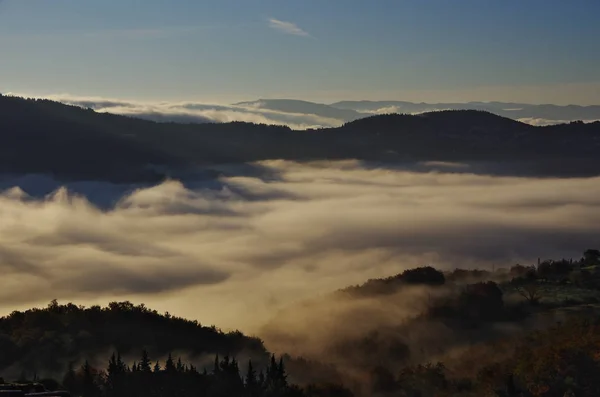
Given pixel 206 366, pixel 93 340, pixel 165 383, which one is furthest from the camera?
pixel 93 340

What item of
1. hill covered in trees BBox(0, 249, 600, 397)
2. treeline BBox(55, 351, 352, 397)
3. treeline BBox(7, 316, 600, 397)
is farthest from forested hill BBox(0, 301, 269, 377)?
treeline BBox(55, 351, 352, 397)

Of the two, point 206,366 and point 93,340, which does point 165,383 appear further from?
point 93,340

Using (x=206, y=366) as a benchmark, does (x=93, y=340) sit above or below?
above

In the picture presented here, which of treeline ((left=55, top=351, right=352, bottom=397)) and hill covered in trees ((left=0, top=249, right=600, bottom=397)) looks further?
hill covered in trees ((left=0, top=249, right=600, bottom=397))

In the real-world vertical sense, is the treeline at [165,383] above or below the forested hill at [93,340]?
above

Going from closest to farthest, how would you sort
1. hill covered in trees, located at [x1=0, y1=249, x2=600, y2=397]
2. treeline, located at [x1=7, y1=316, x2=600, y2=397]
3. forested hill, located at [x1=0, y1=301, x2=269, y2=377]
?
treeline, located at [x1=7, y1=316, x2=600, y2=397] < hill covered in trees, located at [x1=0, y1=249, x2=600, y2=397] < forested hill, located at [x1=0, y1=301, x2=269, y2=377]

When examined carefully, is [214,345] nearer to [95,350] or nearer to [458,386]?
[95,350]

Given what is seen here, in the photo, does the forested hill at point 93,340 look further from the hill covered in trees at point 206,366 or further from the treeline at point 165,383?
the treeline at point 165,383

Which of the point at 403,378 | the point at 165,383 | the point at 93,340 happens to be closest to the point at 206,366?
the point at 93,340

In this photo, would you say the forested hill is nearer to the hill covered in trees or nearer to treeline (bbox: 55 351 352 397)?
the hill covered in trees

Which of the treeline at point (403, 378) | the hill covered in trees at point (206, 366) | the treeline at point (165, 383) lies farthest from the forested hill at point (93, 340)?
the treeline at point (165, 383)
